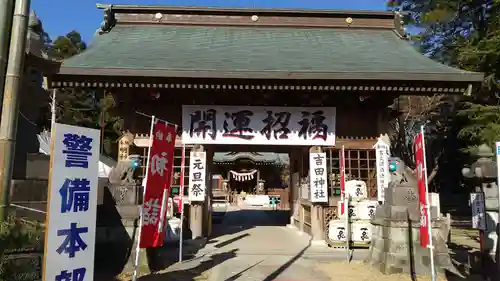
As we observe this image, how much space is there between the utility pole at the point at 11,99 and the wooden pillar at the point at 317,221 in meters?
8.50

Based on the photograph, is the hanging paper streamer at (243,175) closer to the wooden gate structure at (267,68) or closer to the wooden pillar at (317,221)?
the wooden gate structure at (267,68)

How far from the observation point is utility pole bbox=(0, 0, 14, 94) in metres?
3.40

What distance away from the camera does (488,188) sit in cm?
765

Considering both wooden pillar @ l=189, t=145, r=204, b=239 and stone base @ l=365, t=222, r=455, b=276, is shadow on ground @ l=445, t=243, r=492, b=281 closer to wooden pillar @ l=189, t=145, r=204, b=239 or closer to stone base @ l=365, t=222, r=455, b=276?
stone base @ l=365, t=222, r=455, b=276

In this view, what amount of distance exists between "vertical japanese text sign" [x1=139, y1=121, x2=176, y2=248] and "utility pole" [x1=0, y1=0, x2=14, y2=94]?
3.00 meters

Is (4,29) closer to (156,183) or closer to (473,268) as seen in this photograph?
(156,183)

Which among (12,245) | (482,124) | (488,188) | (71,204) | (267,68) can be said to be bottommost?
(12,245)

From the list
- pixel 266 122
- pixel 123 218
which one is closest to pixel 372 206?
pixel 266 122

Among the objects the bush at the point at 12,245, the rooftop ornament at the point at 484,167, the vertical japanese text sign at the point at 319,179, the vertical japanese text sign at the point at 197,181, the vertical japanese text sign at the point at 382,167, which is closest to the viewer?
the bush at the point at 12,245

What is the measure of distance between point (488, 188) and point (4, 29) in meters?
8.14

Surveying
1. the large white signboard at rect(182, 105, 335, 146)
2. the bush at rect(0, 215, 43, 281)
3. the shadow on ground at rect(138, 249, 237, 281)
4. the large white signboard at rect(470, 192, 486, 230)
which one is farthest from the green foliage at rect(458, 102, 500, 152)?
the bush at rect(0, 215, 43, 281)

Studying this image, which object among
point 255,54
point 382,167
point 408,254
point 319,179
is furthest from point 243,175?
point 408,254

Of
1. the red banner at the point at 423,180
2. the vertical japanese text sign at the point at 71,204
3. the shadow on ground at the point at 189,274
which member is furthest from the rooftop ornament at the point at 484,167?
the vertical japanese text sign at the point at 71,204

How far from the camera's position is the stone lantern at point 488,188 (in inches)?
295
